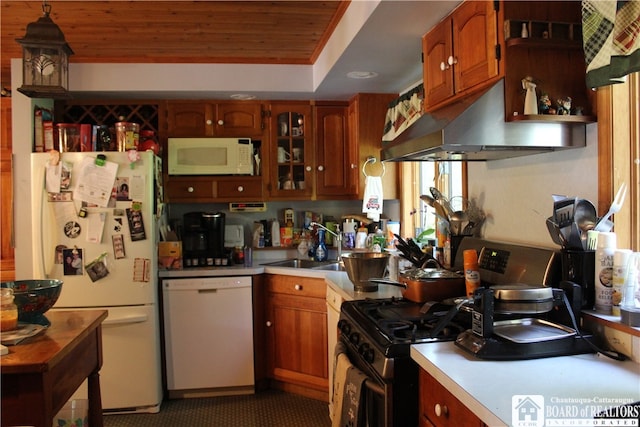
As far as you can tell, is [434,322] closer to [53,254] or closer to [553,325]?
[553,325]

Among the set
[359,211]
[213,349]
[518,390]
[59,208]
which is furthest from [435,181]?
[59,208]

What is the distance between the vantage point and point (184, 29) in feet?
9.46

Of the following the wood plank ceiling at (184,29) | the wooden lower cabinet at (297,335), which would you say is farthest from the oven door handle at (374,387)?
the wood plank ceiling at (184,29)

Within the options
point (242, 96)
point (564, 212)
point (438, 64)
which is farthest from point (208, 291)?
point (564, 212)

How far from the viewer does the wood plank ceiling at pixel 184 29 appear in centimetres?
258

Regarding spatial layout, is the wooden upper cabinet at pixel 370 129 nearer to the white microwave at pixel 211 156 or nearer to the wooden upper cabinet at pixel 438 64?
the white microwave at pixel 211 156

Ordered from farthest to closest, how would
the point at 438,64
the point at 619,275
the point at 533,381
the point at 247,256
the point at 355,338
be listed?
the point at 247,256 < the point at 438,64 < the point at 355,338 < the point at 619,275 < the point at 533,381

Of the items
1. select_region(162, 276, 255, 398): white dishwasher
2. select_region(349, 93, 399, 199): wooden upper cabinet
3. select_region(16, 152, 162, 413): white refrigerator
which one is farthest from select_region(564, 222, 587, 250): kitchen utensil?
select_region(16, 152, 162, 413): white refrigerator

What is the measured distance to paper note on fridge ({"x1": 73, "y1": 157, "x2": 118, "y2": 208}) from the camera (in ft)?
10.1

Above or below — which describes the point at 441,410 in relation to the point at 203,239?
below

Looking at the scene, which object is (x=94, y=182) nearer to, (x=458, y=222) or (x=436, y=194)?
(x=436, y=194)

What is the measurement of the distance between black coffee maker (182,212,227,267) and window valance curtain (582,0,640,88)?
2656mm

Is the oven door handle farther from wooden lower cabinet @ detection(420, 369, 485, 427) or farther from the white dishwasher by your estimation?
the white dishwasher

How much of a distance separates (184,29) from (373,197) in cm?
164
